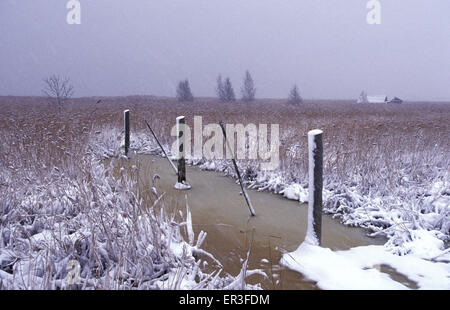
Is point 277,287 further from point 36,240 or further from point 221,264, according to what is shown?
point 36,240

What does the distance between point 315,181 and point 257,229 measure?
1.39 metres

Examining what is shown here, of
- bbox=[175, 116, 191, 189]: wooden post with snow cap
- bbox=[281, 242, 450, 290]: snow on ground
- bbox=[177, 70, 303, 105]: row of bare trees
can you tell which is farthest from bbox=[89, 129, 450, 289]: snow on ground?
bbox=[177, 70, 303, 105]: row of bare trees

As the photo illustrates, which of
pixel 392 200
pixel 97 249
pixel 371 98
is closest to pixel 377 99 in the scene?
pixel 371 98

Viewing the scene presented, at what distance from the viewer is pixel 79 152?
5.85m

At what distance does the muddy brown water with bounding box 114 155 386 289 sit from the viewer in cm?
332

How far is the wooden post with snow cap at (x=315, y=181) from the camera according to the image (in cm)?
351

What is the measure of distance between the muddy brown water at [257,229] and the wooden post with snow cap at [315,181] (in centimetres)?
44

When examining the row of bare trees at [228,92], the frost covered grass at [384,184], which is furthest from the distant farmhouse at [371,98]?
the frost covered grass at [384,184]

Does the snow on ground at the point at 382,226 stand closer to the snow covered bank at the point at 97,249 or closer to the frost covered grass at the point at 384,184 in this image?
the frost covered grass at the point at 384,184

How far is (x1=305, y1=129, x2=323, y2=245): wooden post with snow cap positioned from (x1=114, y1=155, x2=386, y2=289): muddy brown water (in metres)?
0.44

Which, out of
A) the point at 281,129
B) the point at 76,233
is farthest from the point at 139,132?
the point at 76,233

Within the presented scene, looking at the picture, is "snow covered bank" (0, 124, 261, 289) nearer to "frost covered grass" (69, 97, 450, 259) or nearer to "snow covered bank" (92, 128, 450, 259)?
"snow covered bank" (92, 128, 450, 259)

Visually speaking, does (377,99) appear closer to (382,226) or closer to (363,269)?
(382,226)

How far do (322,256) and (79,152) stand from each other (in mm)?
4906
